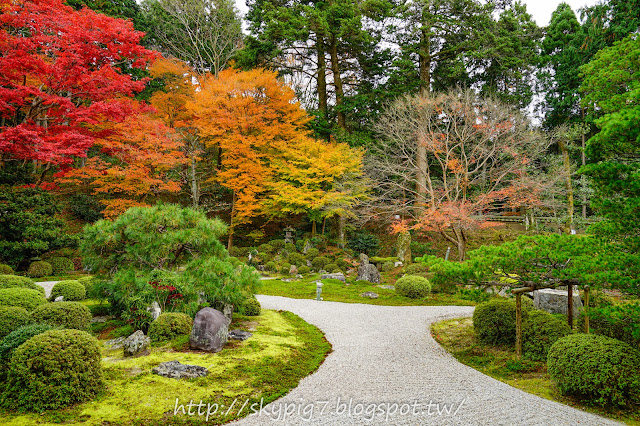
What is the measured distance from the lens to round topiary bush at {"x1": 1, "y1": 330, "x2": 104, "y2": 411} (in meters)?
3.41

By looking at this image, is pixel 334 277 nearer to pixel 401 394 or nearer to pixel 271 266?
pixel 271 266

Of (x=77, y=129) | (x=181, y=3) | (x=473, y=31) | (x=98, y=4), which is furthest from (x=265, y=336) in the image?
(x=98, y=4)

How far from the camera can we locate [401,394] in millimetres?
4176

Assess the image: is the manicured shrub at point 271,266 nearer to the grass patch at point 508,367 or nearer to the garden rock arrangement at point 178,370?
the grass patch at point 508,367

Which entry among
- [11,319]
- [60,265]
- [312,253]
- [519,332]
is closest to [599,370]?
[519,332]

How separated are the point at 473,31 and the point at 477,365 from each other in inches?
577

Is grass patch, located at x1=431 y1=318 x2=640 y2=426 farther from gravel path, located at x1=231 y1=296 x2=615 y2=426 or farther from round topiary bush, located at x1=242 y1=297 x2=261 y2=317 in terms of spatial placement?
round topiary bush, located at x1=242 y1=297 x2=261 y2=317

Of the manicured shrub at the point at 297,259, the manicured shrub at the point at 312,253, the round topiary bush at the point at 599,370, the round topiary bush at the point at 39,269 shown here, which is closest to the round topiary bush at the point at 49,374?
the round topiary bush at the point at 599,370

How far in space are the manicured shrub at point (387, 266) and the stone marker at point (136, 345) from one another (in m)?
10.3

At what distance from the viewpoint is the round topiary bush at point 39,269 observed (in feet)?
35.3

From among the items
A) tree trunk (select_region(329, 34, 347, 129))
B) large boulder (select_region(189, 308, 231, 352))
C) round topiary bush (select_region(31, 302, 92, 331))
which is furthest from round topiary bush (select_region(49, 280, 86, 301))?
tree trunk (select_region(329, 34, 347, 129))

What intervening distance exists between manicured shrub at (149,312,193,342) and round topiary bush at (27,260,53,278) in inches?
326

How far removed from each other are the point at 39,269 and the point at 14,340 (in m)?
8.97

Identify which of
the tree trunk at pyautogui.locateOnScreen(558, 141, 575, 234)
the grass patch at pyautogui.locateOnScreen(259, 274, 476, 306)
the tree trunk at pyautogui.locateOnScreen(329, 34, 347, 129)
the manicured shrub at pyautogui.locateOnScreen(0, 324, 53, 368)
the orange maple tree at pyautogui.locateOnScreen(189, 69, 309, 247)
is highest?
the tree trunk at pyautogui.locateOnScreen(329, 34, 347, 129)
